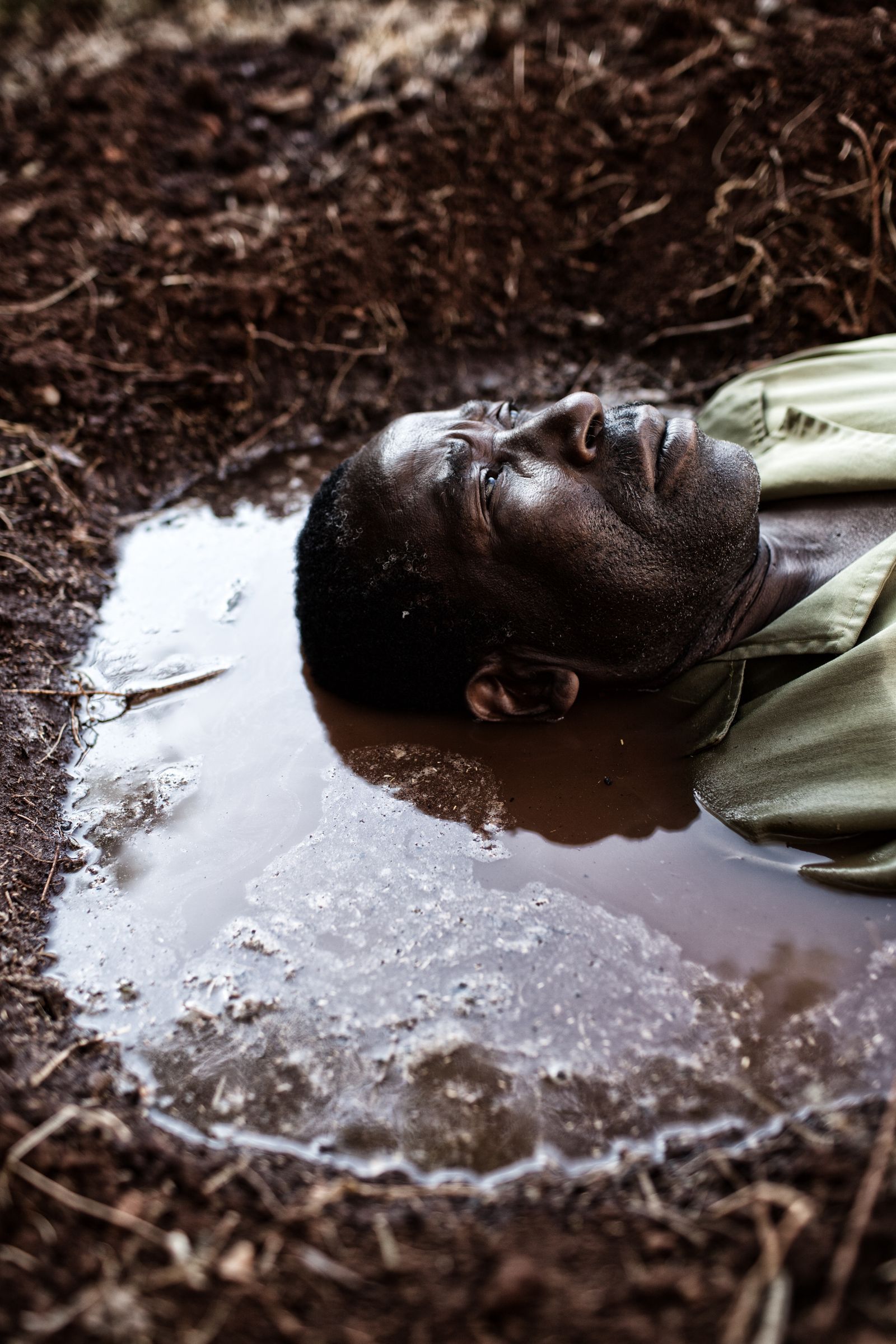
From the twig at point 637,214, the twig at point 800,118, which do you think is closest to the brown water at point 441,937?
the twig at point 637,214

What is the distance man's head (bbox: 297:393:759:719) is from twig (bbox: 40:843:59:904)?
105 centimetres

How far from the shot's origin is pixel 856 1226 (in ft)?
4.87

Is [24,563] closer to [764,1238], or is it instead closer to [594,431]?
[594,431]

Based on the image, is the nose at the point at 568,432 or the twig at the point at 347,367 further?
the twig at the point at 347,367

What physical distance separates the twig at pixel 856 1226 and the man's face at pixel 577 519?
139 cm

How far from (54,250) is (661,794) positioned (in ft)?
11.9

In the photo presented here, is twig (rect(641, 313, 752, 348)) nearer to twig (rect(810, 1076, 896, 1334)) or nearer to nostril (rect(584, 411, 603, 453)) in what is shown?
nostril (rect(584, 411, 603, 453))

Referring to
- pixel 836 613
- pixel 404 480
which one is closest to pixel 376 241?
pixel 404 480

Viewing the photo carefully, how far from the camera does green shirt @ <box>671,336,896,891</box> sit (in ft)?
7.68

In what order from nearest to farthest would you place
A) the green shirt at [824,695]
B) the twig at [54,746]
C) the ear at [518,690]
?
1. the green shirt at [824,695]
2. the ear at [518,690]
3. the twig at [54,746]

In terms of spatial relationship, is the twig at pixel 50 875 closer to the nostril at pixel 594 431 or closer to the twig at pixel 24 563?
the twig at pixel 24 563

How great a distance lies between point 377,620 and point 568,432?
774 mm

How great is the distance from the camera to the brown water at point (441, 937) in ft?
6.73

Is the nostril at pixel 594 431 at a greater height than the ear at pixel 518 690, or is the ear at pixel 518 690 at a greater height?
the nostril at pixel 594 431
